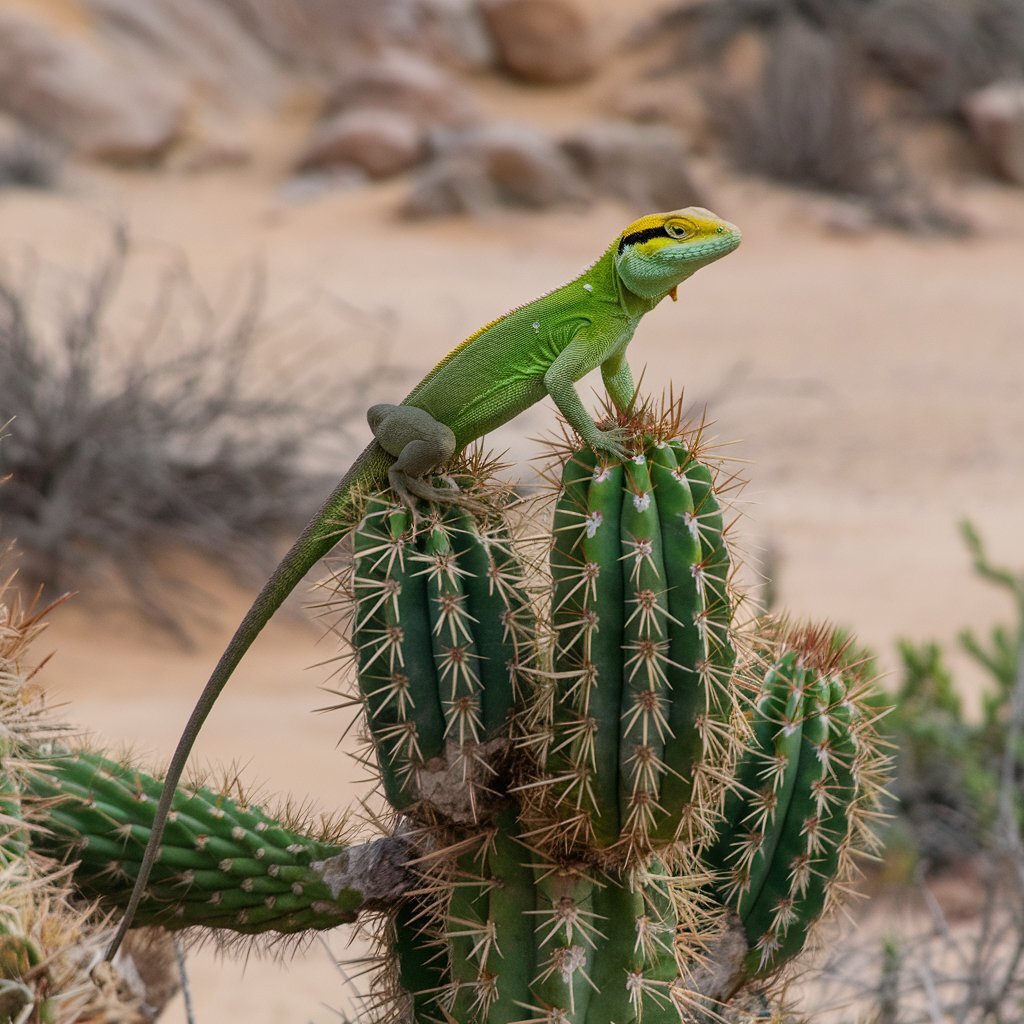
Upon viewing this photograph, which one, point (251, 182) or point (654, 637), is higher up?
point (251, 182)

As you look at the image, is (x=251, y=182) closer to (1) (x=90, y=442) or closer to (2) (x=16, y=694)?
(1) (x=90, y=442)

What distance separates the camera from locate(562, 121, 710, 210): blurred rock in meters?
20.6

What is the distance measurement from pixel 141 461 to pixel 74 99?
1527 cm

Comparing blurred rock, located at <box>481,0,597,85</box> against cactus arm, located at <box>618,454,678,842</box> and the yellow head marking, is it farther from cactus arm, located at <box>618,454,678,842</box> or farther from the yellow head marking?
cactus arm, located at <box>618,454,678,842</box>

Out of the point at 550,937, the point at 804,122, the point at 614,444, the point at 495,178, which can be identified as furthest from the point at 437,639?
the point at 804,122

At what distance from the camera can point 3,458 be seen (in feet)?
28.0

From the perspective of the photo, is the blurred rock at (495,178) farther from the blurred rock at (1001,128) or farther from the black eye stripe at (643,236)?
the black eye stripe at (643,236)

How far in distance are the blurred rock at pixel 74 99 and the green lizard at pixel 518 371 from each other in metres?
20.7

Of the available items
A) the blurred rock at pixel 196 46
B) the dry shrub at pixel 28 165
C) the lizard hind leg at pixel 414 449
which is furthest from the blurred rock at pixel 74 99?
the lizard hind leg at pixel 414 449

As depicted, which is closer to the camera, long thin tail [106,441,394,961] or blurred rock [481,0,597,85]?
long thin tail [106,441,394,961]

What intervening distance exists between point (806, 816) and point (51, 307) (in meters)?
12.8

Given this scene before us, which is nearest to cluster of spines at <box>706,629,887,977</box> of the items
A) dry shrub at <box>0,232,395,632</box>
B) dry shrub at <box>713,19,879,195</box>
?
dry shrub at <box>0,232,395,632</box>

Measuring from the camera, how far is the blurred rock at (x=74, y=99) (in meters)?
21.7

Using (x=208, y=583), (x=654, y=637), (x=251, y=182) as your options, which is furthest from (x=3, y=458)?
(x=251, y=182)
